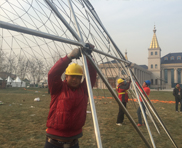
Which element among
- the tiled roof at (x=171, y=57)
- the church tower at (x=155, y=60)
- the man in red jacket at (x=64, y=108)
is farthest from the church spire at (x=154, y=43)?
the man in red jacket at (x=64, y=108)

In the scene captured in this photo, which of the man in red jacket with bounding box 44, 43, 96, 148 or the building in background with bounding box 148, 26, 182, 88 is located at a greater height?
the building in background with bounding box 148, 26, 182, 88

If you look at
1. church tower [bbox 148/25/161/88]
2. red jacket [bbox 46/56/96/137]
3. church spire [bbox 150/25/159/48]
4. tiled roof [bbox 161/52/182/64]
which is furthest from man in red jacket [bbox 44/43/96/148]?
tiled roof [bbox 161/52/182/64]

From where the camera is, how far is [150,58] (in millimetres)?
66625

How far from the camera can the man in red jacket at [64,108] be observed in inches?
85.9

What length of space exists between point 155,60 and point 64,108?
6892 centimetres

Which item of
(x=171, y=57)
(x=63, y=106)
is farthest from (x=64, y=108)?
(x=171, y=57)

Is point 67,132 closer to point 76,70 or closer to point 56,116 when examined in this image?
point 56,116

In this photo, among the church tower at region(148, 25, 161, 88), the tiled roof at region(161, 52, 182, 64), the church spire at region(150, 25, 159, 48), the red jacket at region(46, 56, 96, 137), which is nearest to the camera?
the red jacket at region(46, 56, 96, 137)

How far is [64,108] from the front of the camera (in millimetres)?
2199

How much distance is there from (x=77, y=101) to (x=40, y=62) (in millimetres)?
3787

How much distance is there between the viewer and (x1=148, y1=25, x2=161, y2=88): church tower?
64.6 m

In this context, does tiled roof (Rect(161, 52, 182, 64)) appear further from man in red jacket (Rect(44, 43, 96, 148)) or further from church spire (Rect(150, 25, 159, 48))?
man in red jacket (Rect(44, 43, 96, 148))

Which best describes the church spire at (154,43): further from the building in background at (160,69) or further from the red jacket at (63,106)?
the red jacket at (63,106)

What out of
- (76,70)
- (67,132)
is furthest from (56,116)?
(76,70)
